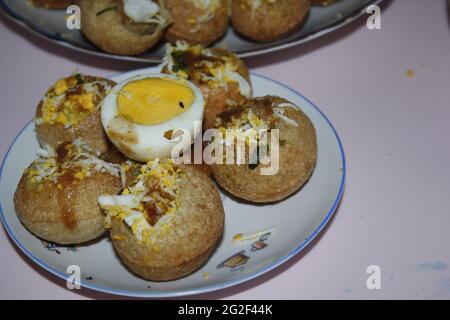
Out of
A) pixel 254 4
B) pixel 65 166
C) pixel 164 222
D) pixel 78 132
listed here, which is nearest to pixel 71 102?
pixel 78 132

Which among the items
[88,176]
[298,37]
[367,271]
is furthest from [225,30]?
[367,271]

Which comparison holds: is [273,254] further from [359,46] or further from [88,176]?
[359,46]

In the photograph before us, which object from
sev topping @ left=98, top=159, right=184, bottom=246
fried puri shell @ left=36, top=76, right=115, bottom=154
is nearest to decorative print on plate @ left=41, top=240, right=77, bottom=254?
sev topping @ left=98, top=159, right=184, bottom=246

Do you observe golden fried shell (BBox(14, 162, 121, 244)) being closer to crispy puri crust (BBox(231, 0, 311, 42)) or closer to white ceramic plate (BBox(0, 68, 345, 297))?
white ceramic plate (BBox(0, 68, 345, 297))

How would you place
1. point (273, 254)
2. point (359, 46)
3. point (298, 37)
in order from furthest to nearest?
point (359, 46) < point (298, 37) < point (273, 254)

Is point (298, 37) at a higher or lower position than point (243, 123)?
higher

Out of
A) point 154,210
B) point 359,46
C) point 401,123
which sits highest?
point 359,46

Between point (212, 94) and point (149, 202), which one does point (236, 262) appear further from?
point (212, 94)

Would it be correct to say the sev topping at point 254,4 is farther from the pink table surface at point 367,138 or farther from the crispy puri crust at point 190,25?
the pink table surface at point 367,138
